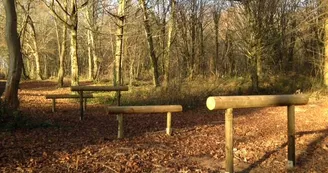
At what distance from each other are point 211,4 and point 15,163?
98.2 feet

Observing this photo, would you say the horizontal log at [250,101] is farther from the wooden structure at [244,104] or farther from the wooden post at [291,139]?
the wooden post at [291,139]

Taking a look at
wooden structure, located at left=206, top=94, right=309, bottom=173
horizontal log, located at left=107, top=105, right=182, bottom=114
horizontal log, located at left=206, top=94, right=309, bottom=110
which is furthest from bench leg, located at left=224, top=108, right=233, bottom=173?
horizontal log, located at left=107, top=105, right=182, bottom=114

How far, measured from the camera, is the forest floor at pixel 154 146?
5.81 metres

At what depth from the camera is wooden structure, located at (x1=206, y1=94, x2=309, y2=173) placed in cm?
530

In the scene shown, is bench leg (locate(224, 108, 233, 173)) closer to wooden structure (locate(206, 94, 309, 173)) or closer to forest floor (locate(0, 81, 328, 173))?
wooden structure (locate(206, 94, 309, 173))

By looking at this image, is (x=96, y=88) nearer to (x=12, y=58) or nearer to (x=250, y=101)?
(x=12, y=58)

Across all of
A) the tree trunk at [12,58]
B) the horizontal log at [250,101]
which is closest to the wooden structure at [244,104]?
the horizontal log at [250,101]

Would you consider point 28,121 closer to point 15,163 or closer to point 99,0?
point 15,163

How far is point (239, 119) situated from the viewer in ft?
39.7

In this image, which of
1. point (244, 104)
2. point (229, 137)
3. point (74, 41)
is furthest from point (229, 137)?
Result: point (74, 41)

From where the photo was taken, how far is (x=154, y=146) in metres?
7.27

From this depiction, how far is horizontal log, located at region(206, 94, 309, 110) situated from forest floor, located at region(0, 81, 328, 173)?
1.08 m

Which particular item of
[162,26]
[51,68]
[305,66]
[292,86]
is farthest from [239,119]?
[51,68]

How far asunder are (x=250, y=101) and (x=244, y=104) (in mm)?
131
